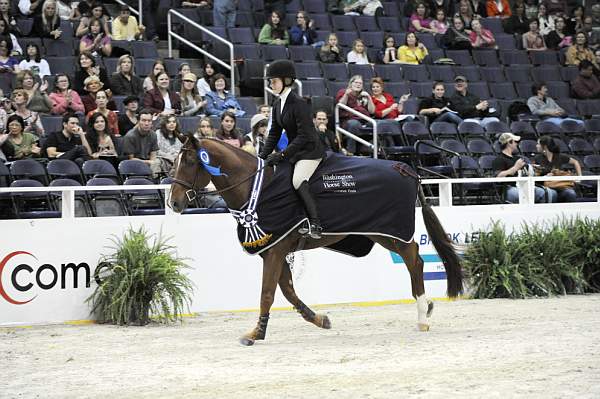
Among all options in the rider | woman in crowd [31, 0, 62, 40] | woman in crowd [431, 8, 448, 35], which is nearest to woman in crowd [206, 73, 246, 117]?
woman in crowd [31, 0, 62, 40]

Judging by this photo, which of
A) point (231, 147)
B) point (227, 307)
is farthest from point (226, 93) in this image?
Result: point (231, 147)

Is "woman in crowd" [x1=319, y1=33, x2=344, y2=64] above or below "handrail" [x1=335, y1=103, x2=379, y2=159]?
above

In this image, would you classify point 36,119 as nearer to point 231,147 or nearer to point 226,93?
point 226,93

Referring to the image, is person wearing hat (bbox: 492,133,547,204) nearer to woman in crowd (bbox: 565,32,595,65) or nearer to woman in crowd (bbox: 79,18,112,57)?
woman in crowd (bbox: 79,18,112,57)

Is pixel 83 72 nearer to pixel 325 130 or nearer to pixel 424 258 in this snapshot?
pixel 325 130

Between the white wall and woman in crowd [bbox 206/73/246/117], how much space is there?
404 centimetres

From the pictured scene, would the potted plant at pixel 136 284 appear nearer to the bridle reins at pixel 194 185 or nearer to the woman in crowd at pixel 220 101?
the bridle reins at pixel 194 185

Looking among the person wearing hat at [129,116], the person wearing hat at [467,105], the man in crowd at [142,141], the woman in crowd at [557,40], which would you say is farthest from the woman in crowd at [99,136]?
the woman in crowd at [557,40]

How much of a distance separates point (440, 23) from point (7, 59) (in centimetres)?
1005

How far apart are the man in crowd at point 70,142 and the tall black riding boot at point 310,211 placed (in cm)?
460

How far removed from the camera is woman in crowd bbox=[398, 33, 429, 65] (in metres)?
20.4

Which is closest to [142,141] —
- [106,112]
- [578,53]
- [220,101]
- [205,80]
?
[106,112]

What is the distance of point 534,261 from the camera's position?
13.6 metres

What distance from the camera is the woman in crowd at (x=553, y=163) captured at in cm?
1586
